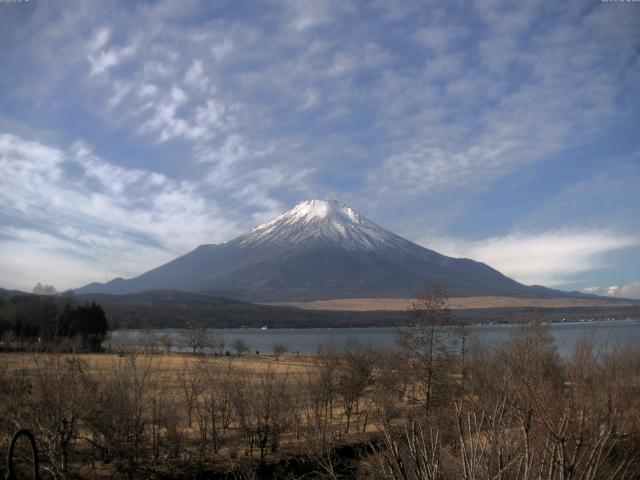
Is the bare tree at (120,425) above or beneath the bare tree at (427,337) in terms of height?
beneath

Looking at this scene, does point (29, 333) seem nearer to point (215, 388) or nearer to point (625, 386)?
point (215, 388)

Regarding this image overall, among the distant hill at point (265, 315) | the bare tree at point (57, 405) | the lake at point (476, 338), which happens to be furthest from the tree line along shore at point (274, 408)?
the distant hill at point (265, 315)

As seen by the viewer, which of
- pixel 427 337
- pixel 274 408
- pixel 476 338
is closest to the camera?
pixel 476 338

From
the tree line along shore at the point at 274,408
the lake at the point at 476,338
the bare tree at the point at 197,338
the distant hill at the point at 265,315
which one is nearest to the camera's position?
the tree line along shore at the point at 274,408

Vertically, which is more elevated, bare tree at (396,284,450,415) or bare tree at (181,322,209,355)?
bare tree at (396,284,450,415)

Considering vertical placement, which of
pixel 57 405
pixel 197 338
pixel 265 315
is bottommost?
pixel 197 338

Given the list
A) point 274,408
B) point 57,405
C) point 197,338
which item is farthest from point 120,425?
point 197,338

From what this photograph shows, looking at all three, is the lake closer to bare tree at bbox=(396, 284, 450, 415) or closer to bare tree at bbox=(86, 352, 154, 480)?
bare tree at bbox=(396, 284, 450, 415)

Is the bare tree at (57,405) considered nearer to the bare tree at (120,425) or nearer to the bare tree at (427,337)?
the bare tree at (120,425)

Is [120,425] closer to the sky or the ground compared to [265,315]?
closer to the ground

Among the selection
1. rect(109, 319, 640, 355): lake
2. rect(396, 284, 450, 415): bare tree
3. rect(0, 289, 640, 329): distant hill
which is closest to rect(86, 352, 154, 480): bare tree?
rect(109, 319, 640, 355): lake

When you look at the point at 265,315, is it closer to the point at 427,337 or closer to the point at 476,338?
the point at 427,337

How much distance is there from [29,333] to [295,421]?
53502mm

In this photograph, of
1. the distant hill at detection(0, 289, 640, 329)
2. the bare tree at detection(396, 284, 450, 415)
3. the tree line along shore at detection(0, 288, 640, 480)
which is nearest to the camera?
the tree line along shore at detection(0, 288, 640, 480)
